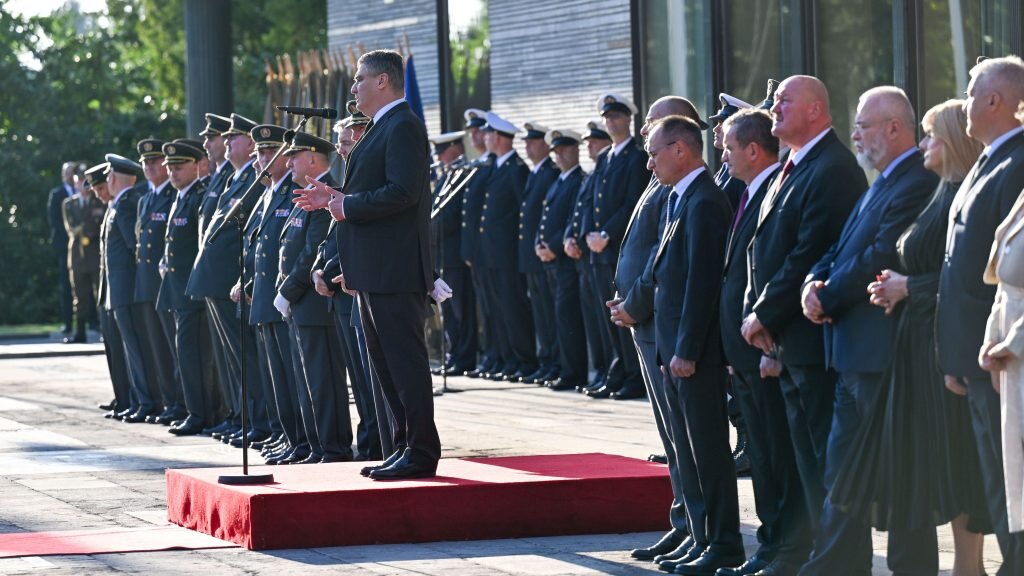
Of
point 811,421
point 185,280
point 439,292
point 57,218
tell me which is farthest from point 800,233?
point 57,218

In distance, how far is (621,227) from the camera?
46.3 ft

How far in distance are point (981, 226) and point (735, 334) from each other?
1.32 metres

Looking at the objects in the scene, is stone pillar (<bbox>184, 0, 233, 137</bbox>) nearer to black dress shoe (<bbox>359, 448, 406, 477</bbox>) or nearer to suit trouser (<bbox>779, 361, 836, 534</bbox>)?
black dress shoe (<bbox>359, 448, 406, 477</bbox>)

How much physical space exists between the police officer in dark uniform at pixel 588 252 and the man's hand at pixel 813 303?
792 cm

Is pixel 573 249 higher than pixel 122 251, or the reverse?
pixel 122 251

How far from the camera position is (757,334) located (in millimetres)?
6820

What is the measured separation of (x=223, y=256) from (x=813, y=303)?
6.15 m

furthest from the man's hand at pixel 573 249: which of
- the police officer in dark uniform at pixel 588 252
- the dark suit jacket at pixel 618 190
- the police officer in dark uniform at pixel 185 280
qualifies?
the police officer in dark uniform at pixel 185 280

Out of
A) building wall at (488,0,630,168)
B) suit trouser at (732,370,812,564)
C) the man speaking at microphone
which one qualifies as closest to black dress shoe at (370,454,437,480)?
the man speaking at microphone

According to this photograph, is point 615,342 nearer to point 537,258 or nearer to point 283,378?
point 537,258

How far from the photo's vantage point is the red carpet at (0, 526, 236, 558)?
7906 millimetres

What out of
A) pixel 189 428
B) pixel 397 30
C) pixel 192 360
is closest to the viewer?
pixel 189 428

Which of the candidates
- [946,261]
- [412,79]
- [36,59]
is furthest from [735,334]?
[36,59]

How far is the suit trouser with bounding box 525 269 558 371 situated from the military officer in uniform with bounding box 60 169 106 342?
7298mm
